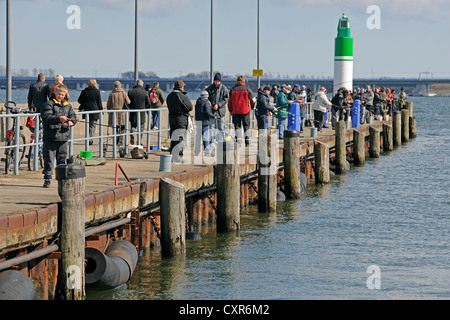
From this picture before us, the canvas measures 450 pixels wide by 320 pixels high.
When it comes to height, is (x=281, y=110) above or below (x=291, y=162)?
above

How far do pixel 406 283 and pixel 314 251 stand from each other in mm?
2814

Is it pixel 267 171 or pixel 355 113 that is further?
pixel 355 113

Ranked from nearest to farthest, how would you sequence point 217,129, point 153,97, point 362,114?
point 217,129, point 153,97, point 362,114

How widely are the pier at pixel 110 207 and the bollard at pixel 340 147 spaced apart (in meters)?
5.91

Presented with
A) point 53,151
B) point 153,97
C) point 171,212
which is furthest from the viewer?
point 153,97

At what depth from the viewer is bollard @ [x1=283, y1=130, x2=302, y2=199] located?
2077cm

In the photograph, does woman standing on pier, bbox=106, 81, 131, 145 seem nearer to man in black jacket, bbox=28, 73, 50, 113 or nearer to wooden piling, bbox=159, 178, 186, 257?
man in black jacket, bbox=28, 73, 50, 113

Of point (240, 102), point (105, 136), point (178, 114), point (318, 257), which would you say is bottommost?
point (318, 257)

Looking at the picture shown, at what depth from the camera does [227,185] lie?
16406 mm

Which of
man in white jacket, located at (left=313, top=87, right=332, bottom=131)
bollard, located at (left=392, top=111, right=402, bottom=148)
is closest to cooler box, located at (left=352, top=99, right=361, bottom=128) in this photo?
man in white jacket, located at (left=313, top=87, right=332, bottom=131)

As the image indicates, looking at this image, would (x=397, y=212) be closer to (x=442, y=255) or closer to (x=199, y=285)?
(x=442, y=255)

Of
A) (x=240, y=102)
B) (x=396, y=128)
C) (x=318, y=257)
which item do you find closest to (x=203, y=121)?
(x=240, y=102)

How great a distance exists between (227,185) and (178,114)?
2.49m

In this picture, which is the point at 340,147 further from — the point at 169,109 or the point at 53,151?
the point at 53,151
